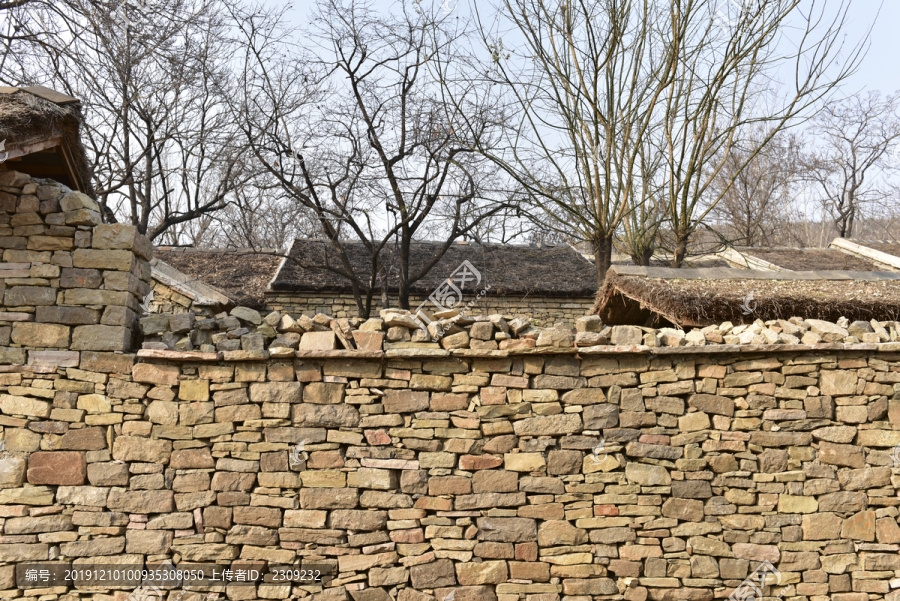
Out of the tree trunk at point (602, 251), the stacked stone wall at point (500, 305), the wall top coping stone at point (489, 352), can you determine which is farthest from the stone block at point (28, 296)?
the tree trunk at point (602, 251)

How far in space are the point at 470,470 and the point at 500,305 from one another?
7646 mm

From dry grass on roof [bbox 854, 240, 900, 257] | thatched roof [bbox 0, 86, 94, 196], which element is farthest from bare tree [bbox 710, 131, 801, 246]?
thatched roof [bbox 0, 86, 94, 196]

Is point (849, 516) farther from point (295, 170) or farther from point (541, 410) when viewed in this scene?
point (295, 170)

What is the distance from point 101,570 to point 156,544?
45 centimetres

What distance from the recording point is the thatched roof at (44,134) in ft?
16.8

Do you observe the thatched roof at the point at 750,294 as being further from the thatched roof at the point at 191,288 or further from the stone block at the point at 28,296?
the thatched roof at the point at 191,288

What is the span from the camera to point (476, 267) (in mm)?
14055

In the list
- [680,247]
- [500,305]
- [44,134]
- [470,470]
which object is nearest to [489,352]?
[470,470]

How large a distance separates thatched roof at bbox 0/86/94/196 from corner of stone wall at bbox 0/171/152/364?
1.14 feet

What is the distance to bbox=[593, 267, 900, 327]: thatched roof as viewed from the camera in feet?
20.8

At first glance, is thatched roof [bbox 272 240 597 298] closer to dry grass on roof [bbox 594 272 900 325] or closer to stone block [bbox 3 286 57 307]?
dry grass on roof [bbox 594 272 900 325]

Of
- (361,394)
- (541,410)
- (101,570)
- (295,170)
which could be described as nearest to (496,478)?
(541,410)

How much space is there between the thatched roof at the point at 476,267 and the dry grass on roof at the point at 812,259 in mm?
3864

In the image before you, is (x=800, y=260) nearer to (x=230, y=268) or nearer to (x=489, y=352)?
(x=489, y=352)
